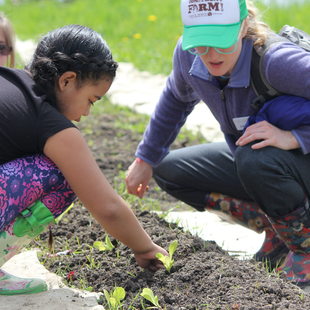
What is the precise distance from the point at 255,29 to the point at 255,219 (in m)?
0.99

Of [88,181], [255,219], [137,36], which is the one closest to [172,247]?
[88,181]

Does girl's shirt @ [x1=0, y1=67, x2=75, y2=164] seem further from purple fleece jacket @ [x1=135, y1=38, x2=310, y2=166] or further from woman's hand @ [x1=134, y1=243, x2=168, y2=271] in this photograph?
purple fleece jacket @ [x1=135, y1=38, x2=310, y2=166]

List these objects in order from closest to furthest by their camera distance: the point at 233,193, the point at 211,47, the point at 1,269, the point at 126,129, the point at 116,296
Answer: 1. the point at 116,296
2. the point at 211,47
3. the point at 1,269
4. the point at 233,193
5. the point at 126,129

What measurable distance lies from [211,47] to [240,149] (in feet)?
1.53

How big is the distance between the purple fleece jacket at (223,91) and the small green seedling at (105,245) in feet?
1.88

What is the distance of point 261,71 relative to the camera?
2.73 meters

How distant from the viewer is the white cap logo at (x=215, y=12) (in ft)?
8.67

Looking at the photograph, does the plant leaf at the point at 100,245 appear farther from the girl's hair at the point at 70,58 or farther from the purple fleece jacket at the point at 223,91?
the girl's hair at the point at 70,58

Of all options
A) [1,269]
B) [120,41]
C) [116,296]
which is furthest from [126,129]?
[120,41]

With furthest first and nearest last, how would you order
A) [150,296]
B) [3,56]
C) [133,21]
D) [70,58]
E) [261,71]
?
[133,21], [3,56], [261,71], [70,58], [150,296]

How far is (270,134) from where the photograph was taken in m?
2.77

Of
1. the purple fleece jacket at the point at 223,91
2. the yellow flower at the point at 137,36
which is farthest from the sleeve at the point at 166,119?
the yellow flower at the point at 137,36

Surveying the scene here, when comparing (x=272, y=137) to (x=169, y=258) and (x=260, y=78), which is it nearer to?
(x=260, y=78)

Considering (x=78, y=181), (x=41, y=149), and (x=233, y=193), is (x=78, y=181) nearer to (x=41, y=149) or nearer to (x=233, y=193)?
(x=41, y=149)
